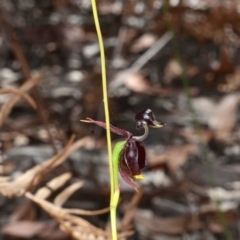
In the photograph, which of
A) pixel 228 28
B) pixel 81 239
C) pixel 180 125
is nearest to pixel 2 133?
pixel 180 125

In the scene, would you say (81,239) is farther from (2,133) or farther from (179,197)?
(2,133)

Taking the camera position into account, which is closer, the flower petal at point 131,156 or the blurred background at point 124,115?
the flower petal at point 131,156

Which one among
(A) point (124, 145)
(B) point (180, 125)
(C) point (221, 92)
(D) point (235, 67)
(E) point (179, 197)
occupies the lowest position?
(A) point (124, 145)

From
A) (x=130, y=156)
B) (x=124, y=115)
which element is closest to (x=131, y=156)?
(x=130, y=156)

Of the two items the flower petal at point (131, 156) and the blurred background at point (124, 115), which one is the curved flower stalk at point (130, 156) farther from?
the blurred background at point (124, 115)

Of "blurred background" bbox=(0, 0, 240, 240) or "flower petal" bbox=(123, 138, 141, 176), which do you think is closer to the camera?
"flower petal" bbox=(123, 138, 141, 176)

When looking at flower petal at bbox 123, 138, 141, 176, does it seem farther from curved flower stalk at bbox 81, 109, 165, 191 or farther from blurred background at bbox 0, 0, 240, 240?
blurred background at bbox 0, 0, 240, 240

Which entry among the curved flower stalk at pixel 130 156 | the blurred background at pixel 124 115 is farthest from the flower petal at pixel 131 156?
the blurred background at pixel 124 115

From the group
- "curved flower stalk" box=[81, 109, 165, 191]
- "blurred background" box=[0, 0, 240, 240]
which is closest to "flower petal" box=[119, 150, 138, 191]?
"curved flower stalk" box=[81, 109, 165, 191]
